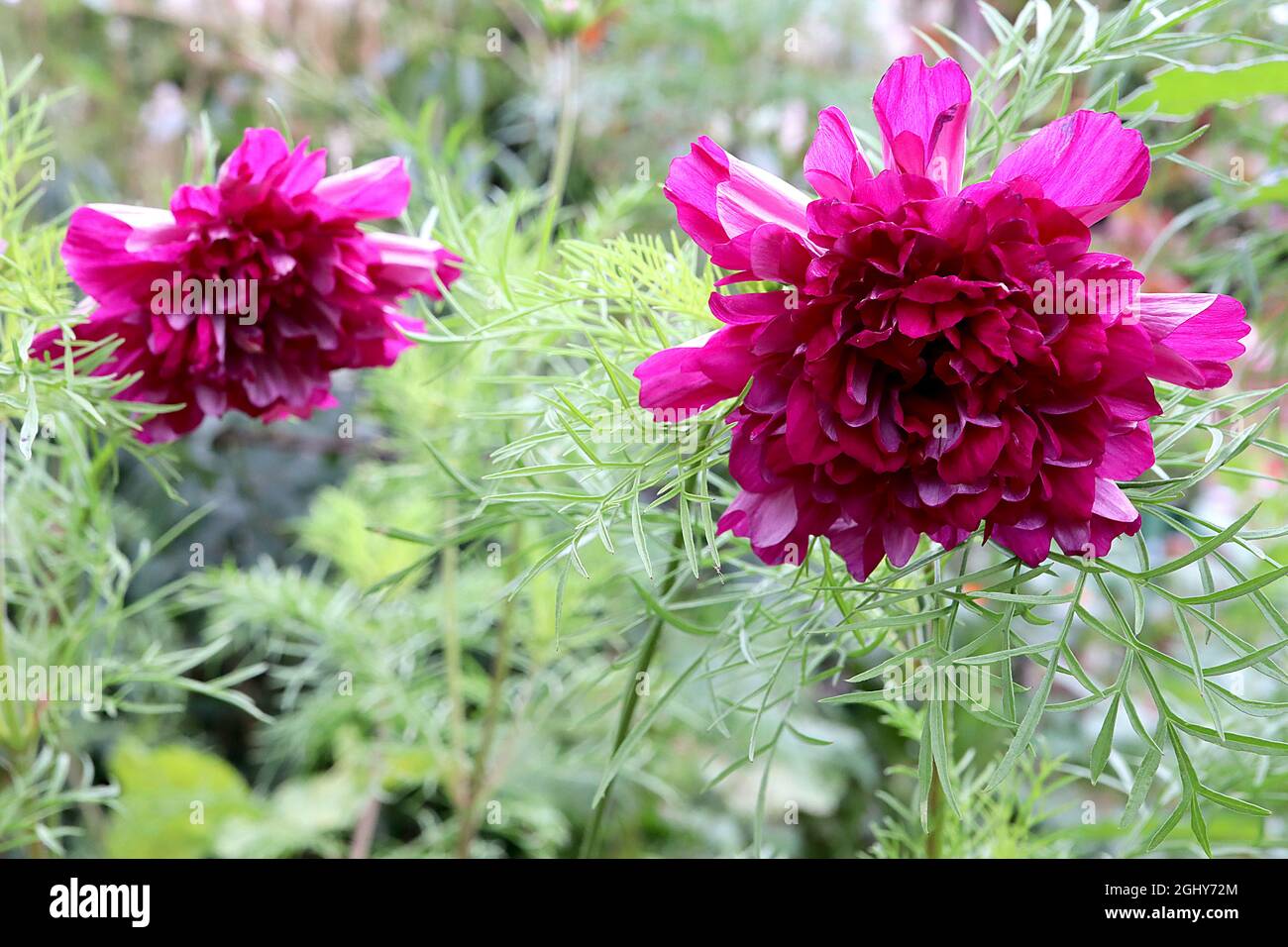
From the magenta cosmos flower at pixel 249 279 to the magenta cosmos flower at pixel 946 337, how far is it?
0.37 ft

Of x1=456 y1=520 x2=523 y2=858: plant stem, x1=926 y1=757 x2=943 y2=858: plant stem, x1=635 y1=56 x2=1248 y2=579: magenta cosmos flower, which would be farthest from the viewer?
x1=456 y1=520 x2=523 y2=858: plant stem

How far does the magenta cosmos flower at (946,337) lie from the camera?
20 centimetres

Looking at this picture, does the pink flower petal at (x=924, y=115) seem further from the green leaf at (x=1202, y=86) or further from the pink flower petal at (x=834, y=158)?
the green leaf at (x=1202, y=86)

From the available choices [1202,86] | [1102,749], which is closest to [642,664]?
[1102,749]

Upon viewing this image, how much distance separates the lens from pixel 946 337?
0.20 meters

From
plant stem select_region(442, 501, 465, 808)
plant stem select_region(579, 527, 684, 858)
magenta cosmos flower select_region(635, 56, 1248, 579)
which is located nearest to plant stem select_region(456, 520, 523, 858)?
plant stem select_region(442, 501, 465, 808)

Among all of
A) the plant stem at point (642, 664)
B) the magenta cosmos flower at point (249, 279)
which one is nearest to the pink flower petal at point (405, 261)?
the magenta cosmos flower at point (249, 279)

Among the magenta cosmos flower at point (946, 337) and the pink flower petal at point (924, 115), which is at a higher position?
the pink flower petal at point (924, 115)

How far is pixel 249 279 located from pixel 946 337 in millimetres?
176

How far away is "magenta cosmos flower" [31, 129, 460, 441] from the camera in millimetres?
264

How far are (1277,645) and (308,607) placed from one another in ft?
1.46

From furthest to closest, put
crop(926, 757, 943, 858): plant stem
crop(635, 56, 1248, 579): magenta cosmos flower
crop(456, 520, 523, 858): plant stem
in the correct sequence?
crop(456, 520, 523, 858): plant stem < crop(926, 757, 943, 858): plant stem < crop(635, 56, 1248, 579): magenta cosmos flower

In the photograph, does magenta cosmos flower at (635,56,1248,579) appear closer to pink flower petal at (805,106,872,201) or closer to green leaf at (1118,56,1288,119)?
pink flower petal at (805,106,872,201)

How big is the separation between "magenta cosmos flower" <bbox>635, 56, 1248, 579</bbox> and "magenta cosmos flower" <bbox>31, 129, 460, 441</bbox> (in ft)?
0.37
